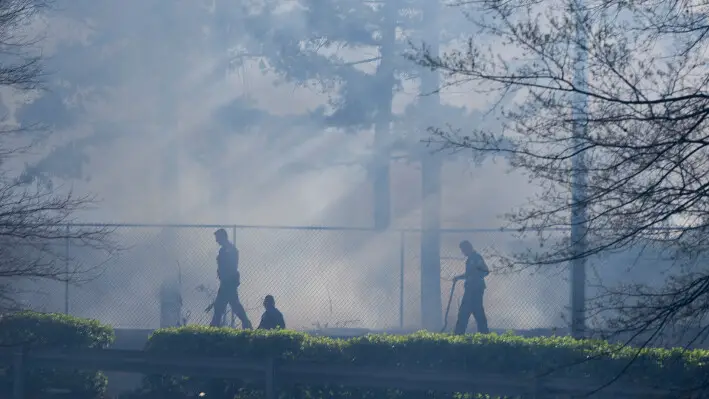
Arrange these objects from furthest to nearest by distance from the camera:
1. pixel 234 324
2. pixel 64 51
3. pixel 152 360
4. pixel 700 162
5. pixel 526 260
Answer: pixel 64 51 → pixel 234 324 → pixel 152 360 → pixel 526 260 → pixel 700 162

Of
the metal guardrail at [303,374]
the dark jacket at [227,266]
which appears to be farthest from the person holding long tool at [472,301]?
the metal guardrail at [303,374]

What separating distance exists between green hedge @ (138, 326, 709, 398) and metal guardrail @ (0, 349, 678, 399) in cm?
16

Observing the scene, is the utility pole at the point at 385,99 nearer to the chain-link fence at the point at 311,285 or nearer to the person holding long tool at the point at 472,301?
the chain-link fence at the point at 311,285

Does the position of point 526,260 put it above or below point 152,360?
above

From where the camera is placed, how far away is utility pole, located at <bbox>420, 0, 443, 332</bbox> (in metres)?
19.3

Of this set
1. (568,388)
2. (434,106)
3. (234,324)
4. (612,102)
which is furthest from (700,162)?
(434,106)

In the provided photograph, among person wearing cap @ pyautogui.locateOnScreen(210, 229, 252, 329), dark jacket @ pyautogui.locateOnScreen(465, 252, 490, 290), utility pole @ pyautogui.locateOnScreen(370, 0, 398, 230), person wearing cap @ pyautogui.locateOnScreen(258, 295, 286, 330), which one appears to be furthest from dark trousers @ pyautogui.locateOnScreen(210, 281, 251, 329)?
utility pole @ pyautogui.locateOnScreen(370, 0, 398, 230)

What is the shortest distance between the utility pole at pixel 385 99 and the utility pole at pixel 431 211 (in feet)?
2.67

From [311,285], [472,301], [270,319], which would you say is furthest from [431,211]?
[270,319]

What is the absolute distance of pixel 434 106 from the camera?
2105 centimetres

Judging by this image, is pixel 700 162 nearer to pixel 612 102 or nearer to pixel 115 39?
pixel 612 102

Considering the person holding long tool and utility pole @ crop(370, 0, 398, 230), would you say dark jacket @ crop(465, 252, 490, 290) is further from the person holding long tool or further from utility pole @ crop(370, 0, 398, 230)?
utility pole @ crop(370, 0, 398, 230)

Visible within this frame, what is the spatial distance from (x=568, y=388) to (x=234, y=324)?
8.85m

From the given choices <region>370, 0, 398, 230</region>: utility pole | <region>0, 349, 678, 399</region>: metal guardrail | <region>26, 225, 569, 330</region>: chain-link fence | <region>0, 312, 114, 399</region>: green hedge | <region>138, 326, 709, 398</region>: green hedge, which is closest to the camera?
<region>138, 326, 709, 398</region>: green hedge
